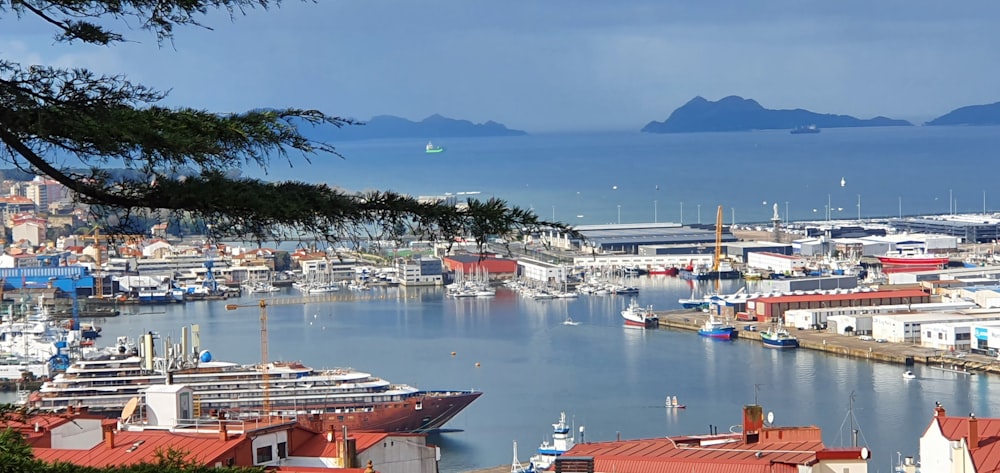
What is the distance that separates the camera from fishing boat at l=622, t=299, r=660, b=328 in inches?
566

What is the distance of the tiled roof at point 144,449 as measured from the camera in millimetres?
2596

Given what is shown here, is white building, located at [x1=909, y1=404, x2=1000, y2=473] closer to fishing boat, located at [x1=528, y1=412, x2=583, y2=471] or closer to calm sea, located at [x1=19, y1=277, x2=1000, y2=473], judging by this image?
fishing boat, located at [x1=528, y1=412, x2=583, y2=471]

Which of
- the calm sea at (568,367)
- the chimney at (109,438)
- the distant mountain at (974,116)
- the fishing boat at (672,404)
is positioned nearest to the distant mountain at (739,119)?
the distant mountain at (974,116)

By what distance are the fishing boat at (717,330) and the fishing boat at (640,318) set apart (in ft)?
1.73

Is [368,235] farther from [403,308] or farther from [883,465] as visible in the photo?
[403,308]

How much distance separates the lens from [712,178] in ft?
144

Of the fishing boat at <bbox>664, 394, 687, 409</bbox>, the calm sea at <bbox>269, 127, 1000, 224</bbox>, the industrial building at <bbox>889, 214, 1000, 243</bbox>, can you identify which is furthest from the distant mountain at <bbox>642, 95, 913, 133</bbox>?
the fishing boat at <bbox>664, 394, 687, 409</bbox>

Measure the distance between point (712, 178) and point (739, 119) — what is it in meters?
59.5

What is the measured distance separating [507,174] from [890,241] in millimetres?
27619

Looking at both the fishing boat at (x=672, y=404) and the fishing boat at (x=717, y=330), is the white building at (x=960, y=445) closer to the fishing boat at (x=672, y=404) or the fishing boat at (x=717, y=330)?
the fishing boat at (x=672, y=404)

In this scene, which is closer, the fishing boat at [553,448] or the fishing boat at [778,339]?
the fishing boat at [553,448]

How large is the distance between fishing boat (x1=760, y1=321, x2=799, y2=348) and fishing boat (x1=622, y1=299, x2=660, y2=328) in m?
1.14

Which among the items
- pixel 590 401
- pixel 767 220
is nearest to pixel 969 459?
pixel 590 401

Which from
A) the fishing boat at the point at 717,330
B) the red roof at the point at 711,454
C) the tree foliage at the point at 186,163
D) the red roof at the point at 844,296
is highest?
the tree foliage at the point at 186,163
